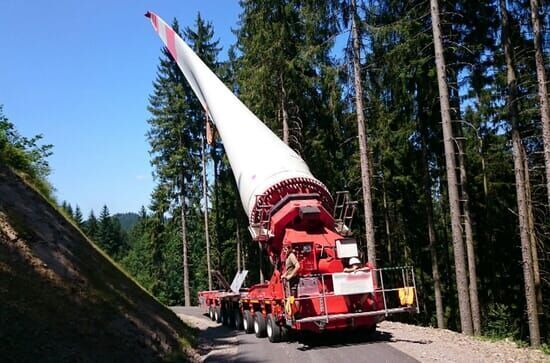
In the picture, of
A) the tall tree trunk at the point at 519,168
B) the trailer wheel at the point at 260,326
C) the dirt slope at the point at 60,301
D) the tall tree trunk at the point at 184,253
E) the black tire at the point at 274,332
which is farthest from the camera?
the tall tree trunk at the point at 184,253

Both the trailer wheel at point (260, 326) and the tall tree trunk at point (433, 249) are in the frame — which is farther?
the tall tree trunk at point (433, 249)

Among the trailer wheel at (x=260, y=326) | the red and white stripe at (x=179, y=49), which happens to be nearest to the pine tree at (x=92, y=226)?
the red and white stripe at (x=179, y=49)

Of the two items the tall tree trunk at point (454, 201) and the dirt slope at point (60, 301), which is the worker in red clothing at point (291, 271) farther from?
the tall tree trunk at point (454, 201)

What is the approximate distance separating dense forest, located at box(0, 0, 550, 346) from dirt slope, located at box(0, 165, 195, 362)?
3469 millimetres

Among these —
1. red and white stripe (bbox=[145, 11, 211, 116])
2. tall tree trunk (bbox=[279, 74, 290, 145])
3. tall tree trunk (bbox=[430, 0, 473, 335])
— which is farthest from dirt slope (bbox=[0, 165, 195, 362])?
tall tree trunk (bbox=[279, 74, 290, 145])

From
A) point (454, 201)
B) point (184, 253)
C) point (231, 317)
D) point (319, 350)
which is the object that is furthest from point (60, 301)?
point (184, 253)

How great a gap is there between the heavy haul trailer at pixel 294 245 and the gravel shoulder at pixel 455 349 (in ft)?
2.44

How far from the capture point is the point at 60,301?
8586 mm

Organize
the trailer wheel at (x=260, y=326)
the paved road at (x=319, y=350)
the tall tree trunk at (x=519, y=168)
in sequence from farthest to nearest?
the tall tree trunk at (x=519, y=168), the trailer wheel at (x=260, y=326), the paved road at (x=319, y=350)

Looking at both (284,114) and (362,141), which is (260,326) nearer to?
(362,141)

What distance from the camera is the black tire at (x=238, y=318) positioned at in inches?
656

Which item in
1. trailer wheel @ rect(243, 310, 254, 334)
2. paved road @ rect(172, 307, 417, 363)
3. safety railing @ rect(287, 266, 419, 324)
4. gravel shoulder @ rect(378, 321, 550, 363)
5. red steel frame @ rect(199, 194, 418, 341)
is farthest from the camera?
trailer wheel @ rect(243, 310, 254, 334)

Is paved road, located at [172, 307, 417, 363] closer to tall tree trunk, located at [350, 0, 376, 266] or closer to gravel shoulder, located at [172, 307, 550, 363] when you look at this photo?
gravel shoulder, located at [172, 307, 550, 363]

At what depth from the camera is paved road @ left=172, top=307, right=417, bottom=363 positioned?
31.7ft
